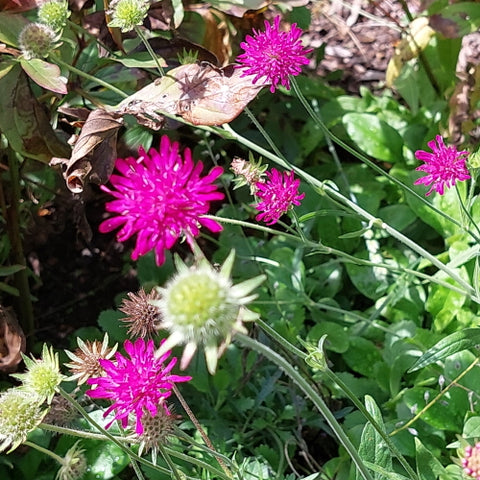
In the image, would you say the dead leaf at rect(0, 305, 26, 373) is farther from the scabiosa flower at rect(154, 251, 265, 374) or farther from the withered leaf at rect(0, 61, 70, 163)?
the scabiosa flower at rect(154, 251, 265, 374)

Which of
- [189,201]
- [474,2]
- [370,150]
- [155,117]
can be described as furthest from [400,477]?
[474,2]

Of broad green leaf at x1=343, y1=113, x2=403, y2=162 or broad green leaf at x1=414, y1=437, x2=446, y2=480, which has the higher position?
broad green leaf at x1=343, y1=113, x2=403, y2=162

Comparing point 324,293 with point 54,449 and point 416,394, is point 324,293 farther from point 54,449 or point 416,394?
point 54,449

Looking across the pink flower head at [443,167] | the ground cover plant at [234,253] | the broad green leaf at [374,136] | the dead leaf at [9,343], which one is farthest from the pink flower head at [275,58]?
the broad green leaf at [374,136]

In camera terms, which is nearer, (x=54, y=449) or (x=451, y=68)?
(x=54, y=449)

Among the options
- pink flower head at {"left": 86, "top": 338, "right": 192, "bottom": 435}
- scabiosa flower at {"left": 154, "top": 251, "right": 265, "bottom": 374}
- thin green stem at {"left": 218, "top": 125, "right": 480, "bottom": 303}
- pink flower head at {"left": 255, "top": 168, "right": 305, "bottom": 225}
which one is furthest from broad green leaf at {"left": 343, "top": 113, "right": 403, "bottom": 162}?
scabiosa flower at {"left": 154, "top": 251, "right": 265, "bottom": 374}

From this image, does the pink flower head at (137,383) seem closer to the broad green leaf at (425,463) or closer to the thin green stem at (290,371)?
the thin green stem at (290,371)
